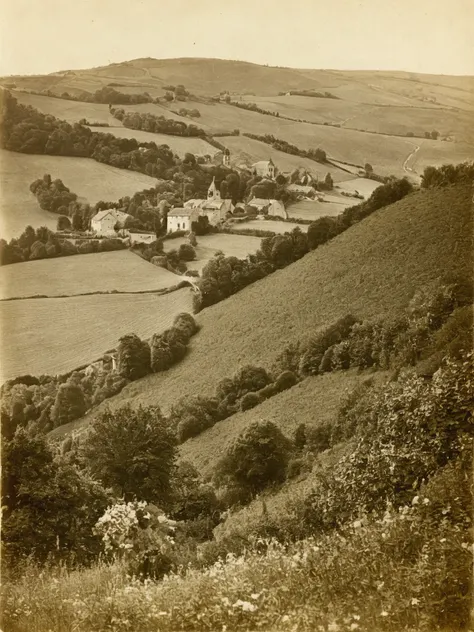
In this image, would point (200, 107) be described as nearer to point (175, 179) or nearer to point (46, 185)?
point (175, 179)

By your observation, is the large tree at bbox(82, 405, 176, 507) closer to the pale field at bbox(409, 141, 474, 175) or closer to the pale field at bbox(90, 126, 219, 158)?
the pale field at bbox(90, 126, 219, 158)

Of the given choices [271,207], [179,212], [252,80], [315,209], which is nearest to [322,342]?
[315,209]

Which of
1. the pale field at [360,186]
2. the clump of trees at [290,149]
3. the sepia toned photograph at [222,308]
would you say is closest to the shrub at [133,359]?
the sepia toned photograph at [222,308]

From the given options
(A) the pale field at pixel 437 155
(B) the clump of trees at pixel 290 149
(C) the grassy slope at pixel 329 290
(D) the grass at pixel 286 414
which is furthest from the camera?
(B) the clump of trees at pixel 290 149

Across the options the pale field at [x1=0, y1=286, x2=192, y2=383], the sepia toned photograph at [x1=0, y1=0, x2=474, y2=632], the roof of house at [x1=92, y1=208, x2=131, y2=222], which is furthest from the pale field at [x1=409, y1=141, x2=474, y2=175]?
the roof of house at [x1=92, y1=208, x2=131, y2=222]

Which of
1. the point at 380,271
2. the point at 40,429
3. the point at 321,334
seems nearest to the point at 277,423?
the point at 321,334

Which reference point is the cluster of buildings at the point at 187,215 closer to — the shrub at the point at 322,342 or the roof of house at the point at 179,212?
the roof of house at the point at 179,212
